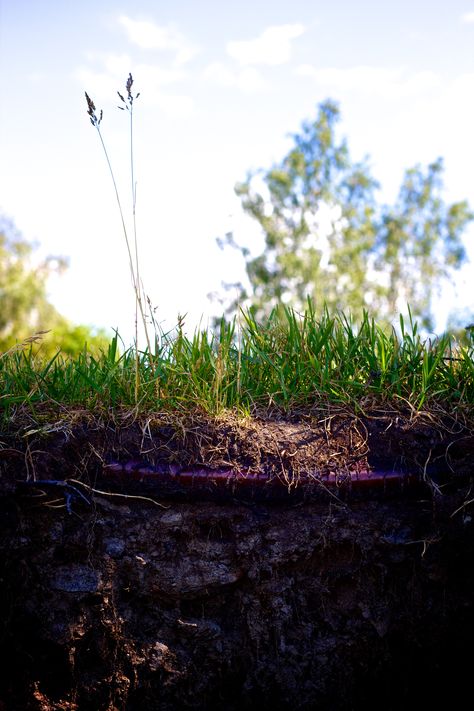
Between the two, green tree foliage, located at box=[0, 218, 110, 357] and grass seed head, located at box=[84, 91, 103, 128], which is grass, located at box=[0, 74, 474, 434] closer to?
grass seed head, located at box=[84, 91, 103, 128]

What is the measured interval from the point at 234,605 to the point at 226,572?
0.43ft

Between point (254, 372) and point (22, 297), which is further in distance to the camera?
point (22, 297)

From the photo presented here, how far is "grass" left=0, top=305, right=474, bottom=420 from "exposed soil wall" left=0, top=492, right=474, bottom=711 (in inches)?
15.8

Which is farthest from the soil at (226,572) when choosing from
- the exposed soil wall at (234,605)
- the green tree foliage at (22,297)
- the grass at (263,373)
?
the green tree foliage at (22,297)

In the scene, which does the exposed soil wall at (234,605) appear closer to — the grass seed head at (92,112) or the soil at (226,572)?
the soil at (226,572)

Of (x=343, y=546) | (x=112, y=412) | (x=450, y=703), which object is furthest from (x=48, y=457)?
(x=450, y=703)

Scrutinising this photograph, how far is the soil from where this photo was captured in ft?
7.18

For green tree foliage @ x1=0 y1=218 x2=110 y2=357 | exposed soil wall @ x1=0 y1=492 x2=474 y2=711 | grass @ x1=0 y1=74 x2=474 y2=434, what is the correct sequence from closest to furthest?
exposed soil wall @ x1=0 y1=492 x2=474 y2=711
grass @ x1=0 y1=74 x2=474 y2=434
green tree foliage @ x1=0 y1=218 x2=110 y2=357

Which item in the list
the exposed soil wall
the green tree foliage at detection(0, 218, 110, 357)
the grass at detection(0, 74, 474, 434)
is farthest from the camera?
the green tree foliage at detection(0, 218, 110, 357)

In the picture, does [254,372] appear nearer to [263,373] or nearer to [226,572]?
[263,373]

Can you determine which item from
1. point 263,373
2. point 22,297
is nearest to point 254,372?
point 263,373

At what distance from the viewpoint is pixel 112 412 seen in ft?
7.81

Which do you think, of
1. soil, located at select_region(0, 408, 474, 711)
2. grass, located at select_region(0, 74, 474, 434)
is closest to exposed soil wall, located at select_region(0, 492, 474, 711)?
soil, located at select_region(0, 408, 474, 711)

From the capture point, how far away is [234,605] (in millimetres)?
2268
